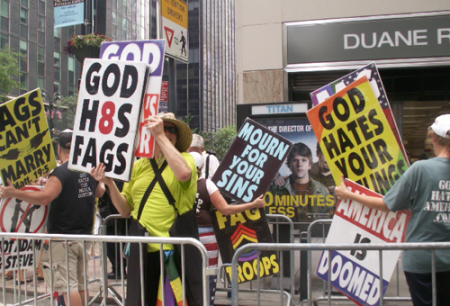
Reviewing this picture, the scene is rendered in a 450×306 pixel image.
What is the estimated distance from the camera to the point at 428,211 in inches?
115

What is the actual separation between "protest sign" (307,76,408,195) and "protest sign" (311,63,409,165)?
0.26 feet

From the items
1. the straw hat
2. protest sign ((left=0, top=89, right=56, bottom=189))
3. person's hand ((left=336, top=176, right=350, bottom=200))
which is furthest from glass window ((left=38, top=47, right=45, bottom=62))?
person's hand ((left=336, top=176, right=350, bottom=200))

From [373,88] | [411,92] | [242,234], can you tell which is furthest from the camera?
[411,92]

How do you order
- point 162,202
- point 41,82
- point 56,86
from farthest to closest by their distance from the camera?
point 56,86 < point 41,82 < point 162,202

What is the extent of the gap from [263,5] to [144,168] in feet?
17.9

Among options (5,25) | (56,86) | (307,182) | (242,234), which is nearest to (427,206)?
(242,234)

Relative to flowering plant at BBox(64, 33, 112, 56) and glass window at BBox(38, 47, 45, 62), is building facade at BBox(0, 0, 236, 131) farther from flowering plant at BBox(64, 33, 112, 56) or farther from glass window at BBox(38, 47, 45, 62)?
flowering plant at BBox(64, 33, 112, 56)

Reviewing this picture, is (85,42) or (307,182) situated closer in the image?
(307,182)

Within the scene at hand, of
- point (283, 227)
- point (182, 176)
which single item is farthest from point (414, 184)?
point (283, 227)

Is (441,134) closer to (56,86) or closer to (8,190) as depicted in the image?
(8,190)

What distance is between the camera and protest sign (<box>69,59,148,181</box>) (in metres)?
3.17

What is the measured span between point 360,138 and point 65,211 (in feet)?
9.08

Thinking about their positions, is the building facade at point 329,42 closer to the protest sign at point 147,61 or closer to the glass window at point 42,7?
the protest sign at point 147,61

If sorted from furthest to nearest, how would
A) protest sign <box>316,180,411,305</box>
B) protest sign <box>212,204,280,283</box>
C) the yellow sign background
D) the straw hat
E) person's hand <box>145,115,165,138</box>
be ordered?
1. the yellow sign background
2. protest sign <box>212,204,280,283</box>
3. the straw hat
4. protest sign <box>316,180,411,305</box>
5. person's hand <box>145,115,165,138</box>
